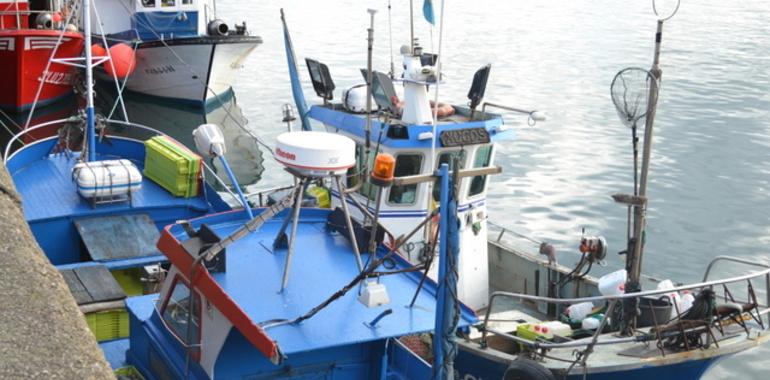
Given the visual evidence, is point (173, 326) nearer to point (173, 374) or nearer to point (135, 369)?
point (173, 374)

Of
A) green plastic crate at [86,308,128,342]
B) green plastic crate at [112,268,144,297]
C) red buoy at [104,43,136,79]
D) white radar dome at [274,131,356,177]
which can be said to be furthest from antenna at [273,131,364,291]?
red buoy at [104,43,136,79]

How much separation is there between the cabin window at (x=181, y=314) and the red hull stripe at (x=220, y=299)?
204 mm

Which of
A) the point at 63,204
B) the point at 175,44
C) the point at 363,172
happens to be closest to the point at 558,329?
the point at 363,172

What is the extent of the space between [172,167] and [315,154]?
7553 millimetres

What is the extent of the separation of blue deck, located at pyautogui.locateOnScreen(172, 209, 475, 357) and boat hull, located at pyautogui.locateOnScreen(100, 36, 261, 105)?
23.4 metres

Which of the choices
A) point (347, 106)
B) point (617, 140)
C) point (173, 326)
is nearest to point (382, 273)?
point (173, 326)

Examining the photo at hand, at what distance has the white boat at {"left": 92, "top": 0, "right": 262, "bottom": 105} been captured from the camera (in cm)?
3216

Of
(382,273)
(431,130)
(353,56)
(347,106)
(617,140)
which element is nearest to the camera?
(382,273)

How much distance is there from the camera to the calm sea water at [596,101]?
21.5m

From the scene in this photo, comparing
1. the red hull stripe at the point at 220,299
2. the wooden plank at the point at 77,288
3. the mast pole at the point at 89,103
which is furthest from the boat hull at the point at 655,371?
the mast pole at the point at 89,103

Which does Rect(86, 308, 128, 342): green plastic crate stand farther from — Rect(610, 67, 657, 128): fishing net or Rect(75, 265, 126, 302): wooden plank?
Rect(610, 67, 657, 128): fishing net

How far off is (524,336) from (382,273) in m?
2.72

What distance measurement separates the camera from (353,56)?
38719mm

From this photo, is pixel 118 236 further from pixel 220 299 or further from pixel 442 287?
pixel 442 287
